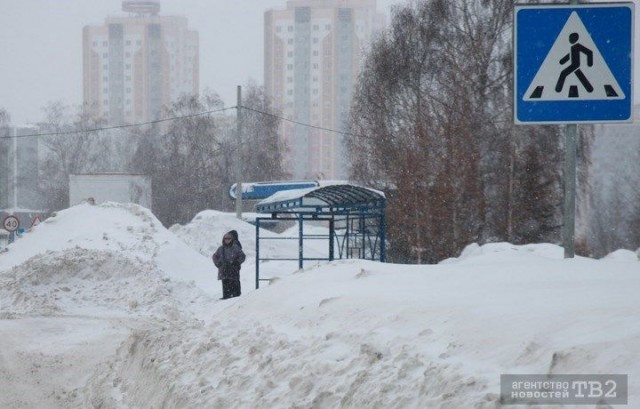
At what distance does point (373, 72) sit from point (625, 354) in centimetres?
3462

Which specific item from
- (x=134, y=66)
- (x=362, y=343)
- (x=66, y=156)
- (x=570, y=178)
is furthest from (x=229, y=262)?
(x=134, y=66)

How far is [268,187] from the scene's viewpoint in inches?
1821

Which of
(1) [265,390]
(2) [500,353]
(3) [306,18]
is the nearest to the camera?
(2) [500,353]

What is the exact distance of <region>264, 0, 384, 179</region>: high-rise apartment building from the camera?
330 ft

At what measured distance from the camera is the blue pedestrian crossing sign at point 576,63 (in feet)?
24.4

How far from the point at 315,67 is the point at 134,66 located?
76.0 ft

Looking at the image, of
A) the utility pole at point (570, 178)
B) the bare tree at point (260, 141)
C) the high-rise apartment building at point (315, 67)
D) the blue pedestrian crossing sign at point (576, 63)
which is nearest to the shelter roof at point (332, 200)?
the utility pole at point (570, 178)

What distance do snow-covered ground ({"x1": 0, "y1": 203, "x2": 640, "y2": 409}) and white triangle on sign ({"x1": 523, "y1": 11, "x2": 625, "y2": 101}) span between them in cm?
139

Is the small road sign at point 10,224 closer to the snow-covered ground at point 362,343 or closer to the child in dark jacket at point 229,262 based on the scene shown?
the child in dark jacket at point 229,262

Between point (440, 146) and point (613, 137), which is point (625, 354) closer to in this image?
point (440, 146)

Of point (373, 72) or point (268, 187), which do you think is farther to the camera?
point (268, 187)

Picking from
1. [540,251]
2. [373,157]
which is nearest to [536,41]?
[540,251]

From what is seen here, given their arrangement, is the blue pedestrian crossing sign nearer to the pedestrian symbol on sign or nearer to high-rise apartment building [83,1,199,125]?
the pedestrian symbol on sign

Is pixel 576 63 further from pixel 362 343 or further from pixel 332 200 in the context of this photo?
pixel 332 200
